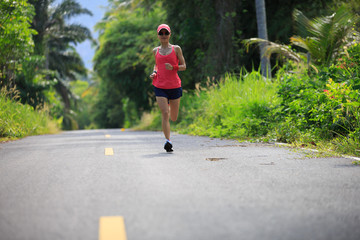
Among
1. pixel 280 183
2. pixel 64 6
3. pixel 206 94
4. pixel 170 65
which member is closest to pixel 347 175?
pixel 280 183

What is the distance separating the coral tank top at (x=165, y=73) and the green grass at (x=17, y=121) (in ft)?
21.6

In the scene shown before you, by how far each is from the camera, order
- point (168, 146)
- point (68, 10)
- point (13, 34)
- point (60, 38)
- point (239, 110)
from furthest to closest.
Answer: point (60, 38), point (68, 10), point (13, 34), point (239, 110), point (168, 146)

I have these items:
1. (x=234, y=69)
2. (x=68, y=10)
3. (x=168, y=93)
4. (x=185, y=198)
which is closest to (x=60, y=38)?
(x=68, y=10)

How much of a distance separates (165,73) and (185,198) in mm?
4301

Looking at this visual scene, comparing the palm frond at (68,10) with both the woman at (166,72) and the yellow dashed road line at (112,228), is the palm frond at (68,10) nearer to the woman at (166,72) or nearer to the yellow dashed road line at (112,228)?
the woman at (166,72)

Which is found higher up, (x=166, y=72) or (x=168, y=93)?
(x=166, y=72)

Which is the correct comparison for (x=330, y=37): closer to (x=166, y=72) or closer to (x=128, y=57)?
(x=166, y=72)

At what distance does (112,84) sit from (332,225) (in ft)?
98.6

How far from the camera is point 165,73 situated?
27.4ft

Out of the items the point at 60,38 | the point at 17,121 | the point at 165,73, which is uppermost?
the point at 165,73

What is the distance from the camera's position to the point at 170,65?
8062 mm

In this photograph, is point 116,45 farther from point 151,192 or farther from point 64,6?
point 151,192

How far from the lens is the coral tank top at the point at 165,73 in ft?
27.2

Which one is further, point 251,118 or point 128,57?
point 128,57
